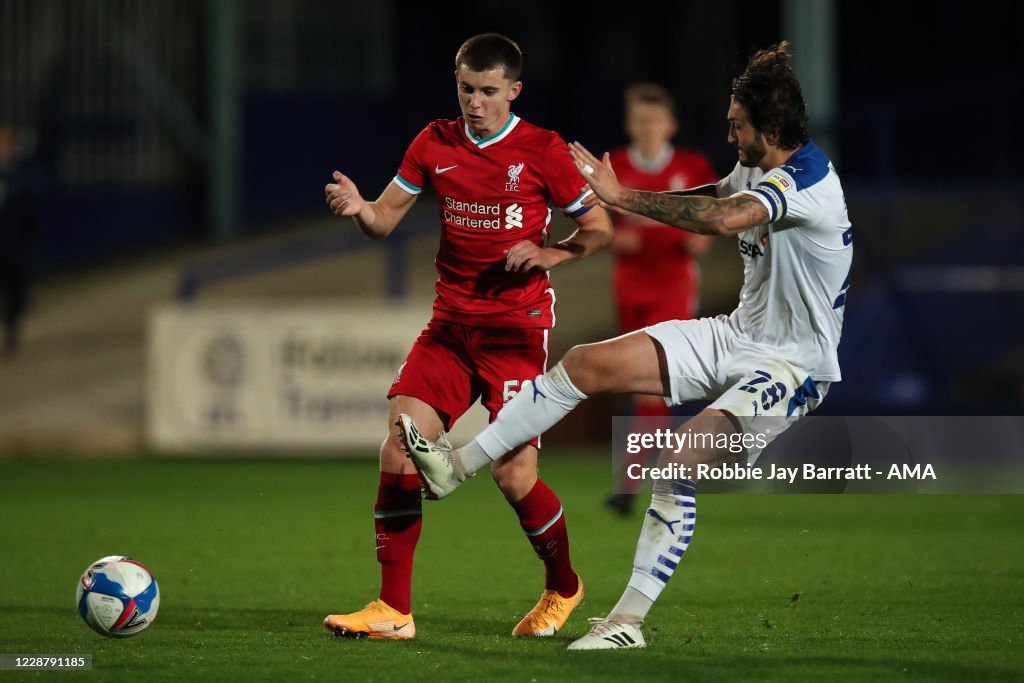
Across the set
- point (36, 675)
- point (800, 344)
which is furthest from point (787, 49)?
point (36, 675)

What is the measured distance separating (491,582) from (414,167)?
199 cm

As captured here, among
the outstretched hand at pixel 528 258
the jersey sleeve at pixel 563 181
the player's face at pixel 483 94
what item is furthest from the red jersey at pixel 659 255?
the outstretched hand at pixel 528 258

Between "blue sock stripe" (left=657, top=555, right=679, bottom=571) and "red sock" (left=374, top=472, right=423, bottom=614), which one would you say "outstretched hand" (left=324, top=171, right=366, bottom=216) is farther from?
"blue sock stripe" (left=657, top=555, right=679, bottom=571)

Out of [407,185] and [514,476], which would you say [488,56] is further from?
[514,476]

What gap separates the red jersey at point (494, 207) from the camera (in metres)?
5.73

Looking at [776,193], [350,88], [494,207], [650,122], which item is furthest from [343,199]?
[350,88]

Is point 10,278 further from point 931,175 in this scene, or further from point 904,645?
point 904,645

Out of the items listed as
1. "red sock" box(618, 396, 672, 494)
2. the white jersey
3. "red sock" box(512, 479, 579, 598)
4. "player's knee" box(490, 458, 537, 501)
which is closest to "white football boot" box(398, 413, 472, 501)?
"player's knee" box(490, 458, 537, 501)

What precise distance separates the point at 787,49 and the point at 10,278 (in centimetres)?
1101

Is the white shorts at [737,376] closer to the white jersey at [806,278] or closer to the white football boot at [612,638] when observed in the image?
the white jersey at [806,278]

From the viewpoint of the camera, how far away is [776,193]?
5211mm

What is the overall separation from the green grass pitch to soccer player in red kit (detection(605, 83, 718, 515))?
46.7 inches

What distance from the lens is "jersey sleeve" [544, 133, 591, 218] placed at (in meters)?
5.76

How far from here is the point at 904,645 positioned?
5.38 m
